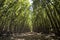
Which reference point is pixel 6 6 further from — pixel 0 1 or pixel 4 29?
pixel 4 29

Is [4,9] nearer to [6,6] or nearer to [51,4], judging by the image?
[6,6]

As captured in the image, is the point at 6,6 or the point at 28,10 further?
the point at 28,10

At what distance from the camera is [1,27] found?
13672 mm

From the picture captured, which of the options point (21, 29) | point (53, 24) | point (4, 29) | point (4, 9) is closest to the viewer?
point (4, 9)

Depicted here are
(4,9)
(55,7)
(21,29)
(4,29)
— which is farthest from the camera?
(21,29)

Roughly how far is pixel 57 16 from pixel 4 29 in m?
6.06

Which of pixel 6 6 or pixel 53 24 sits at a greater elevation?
pixel 6 6

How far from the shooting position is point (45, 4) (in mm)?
11508

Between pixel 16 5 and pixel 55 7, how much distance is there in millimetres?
3656

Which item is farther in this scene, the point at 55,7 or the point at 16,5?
the point at 16,5

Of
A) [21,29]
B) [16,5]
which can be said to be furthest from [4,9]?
[21,29]

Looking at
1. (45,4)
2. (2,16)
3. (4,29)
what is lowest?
(4,29)

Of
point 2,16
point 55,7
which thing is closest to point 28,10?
point 2,16

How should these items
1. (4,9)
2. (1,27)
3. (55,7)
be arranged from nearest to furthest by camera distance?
(55,7)
(4,9)
(1,27)
